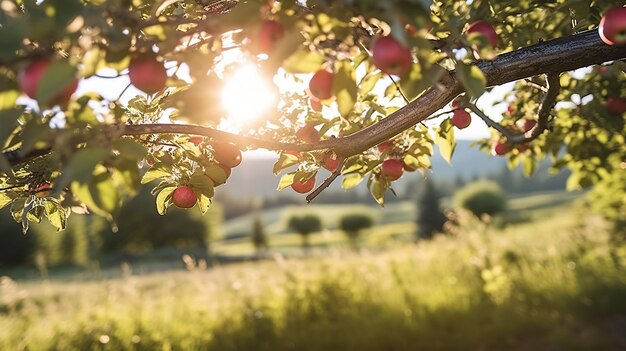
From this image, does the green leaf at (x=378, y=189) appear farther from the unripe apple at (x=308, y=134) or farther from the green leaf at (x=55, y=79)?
the green leaf at (x=55, y=79)

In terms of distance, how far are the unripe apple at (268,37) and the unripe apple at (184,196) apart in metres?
0.83

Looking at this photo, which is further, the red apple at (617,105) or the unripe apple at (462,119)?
the red apple at (617,105)

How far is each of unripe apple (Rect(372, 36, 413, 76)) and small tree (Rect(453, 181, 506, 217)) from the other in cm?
4611

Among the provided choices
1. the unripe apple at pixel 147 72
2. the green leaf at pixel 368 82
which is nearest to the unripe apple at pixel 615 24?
the green leaf at pixel 368 82

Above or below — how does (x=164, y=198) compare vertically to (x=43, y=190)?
below

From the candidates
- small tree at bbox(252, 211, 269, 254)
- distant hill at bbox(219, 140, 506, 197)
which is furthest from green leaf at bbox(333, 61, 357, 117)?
distant hill at bbox(219, 140, 506, 197)

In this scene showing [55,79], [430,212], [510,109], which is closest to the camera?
[55,79]

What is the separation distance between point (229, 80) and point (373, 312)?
5.22 metres

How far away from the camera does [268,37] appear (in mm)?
962

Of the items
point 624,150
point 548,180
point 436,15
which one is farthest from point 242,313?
point 548,180

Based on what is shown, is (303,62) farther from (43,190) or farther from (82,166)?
(43,190)

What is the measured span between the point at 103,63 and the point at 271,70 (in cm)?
33

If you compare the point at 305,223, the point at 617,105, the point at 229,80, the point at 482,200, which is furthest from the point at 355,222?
the point at 229,80

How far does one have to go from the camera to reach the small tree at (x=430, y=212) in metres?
39.6
